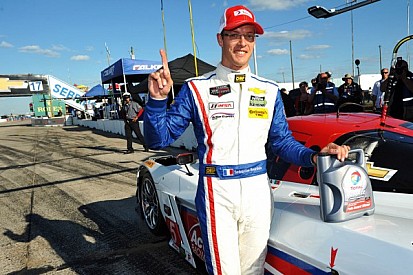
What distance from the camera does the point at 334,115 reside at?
269 cm

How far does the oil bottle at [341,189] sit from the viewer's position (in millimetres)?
1594

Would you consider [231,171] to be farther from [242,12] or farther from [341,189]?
[242,12]

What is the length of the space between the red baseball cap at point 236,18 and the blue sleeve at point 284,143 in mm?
451

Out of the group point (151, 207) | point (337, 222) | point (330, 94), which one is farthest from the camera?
point (330, 94)

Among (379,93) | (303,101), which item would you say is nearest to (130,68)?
(303,101)

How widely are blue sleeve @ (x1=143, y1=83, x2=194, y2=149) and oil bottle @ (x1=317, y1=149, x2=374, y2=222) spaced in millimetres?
702

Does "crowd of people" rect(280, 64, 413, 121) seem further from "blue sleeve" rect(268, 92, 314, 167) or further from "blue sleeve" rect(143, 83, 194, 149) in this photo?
"blue sleeve" rect(143, 83, 194, 149)

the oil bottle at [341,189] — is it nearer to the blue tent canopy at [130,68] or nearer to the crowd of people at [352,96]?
the crowd of people at [352,96]

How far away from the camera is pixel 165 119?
1.63 m

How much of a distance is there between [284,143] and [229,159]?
0.44 meters

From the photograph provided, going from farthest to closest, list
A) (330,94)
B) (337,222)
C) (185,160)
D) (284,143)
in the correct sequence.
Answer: (330,94) < (185,160) < (284,143) < (337,222)

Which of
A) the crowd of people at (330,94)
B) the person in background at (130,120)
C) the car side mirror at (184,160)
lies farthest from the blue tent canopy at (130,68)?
the car side mirror at (184,160)

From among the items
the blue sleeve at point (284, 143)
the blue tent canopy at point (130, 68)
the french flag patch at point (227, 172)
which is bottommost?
the french flag patch at point (227, 172)

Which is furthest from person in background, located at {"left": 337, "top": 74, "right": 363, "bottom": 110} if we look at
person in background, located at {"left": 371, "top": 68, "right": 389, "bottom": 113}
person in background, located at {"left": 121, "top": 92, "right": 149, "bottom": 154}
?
person in background, located at {"left": 121, "top": 92, "right": 149, "bottom": 154}
